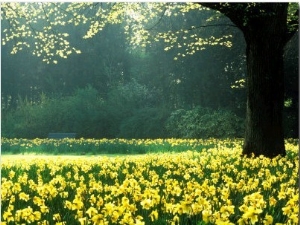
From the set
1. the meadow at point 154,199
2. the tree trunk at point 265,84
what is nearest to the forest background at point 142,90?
the tree trunk at point 265,84

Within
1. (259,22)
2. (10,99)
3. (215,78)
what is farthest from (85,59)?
(259,22)

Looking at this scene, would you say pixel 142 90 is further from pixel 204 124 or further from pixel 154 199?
pixel 154 199

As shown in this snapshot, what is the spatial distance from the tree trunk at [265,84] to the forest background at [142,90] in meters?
2.34

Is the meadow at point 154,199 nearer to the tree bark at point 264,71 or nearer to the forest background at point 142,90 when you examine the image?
the tree bark at point 264,71

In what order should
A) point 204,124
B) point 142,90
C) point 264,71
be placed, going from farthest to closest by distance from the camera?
point 204,124 < point 142,90 < point 264,71

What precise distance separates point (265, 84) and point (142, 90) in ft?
33.2

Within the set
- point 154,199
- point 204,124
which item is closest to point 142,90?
point 204,124

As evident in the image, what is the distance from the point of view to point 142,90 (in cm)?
1827

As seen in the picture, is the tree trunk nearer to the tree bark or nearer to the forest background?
the tree bark

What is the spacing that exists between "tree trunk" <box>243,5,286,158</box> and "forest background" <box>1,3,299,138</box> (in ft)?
7.68

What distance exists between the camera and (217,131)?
19.0 meters

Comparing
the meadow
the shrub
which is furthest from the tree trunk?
the shrub

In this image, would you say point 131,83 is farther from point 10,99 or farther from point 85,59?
point 10,99

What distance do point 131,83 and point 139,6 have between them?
5.86 m
